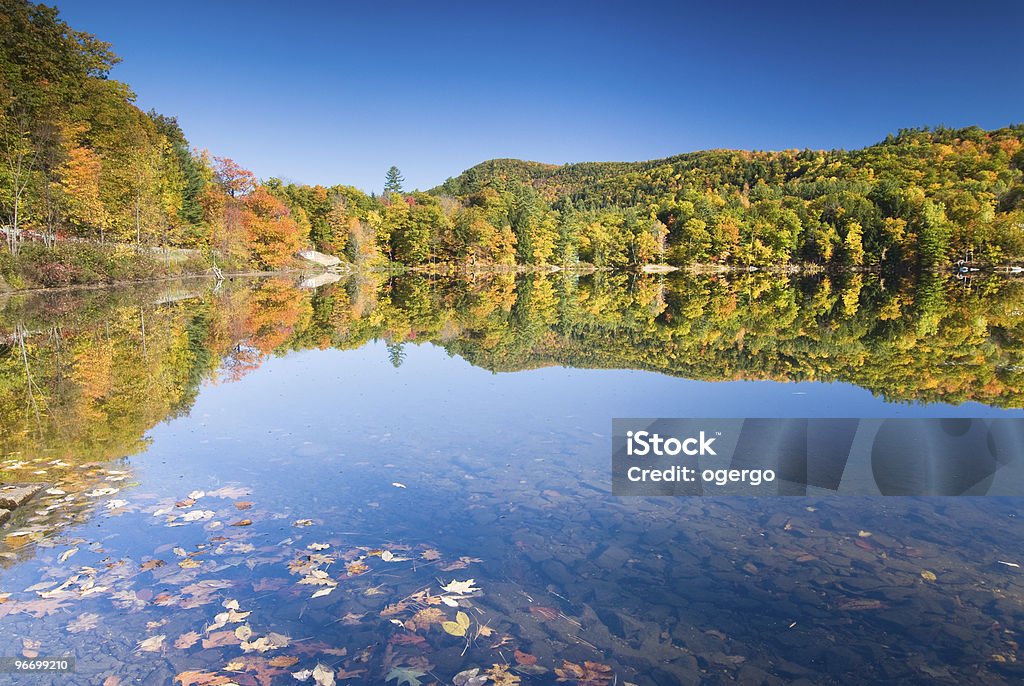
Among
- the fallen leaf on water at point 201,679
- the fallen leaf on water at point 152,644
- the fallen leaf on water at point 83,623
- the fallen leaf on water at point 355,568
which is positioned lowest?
the fallen leaf on water at point 201,679

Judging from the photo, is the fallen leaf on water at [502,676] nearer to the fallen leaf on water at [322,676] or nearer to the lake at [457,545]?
the lake at [457,545]

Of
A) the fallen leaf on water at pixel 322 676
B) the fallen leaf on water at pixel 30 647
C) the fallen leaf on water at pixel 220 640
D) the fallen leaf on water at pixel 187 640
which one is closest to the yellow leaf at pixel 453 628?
the fallen leaf on water at pixel 322 676

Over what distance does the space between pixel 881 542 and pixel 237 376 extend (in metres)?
13.6

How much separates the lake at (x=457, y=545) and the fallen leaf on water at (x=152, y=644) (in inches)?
0.7

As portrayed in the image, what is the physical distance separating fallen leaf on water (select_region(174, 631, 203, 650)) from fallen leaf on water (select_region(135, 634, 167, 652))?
0.34 ft

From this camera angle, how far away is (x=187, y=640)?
4.67 meters

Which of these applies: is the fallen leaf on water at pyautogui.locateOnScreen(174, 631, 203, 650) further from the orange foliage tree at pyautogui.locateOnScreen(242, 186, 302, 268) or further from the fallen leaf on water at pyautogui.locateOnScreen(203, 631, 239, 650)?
the orange foliage tree at pyautogui.locateOnScreen(242, 186, 302, 268)

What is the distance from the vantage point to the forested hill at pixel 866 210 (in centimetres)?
7162

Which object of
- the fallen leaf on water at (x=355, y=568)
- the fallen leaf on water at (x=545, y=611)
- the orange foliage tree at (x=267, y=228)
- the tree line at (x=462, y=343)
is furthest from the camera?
the orange foliage tree at (x=267, y=228)

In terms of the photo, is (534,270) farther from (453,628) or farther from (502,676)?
(502,676)

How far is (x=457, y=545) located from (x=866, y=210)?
8985 cm

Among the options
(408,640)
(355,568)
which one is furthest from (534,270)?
(408,640)

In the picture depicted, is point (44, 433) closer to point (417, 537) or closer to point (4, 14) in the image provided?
point (417, 537)

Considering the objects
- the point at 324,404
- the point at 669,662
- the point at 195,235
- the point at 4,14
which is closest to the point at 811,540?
the point at 669,662
